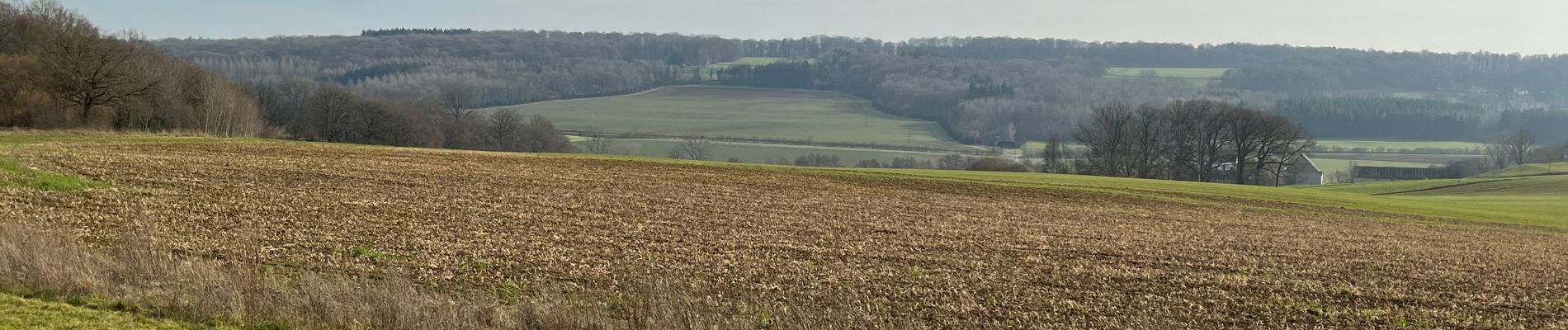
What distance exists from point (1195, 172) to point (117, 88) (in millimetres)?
79642

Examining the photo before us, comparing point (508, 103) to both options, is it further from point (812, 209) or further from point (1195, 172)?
point (812, 209)

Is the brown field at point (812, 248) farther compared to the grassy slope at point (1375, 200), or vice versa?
the grassy slope at point (1375, 200)

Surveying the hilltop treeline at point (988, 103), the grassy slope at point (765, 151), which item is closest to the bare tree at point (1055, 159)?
the grassy slope at point (765, 151)

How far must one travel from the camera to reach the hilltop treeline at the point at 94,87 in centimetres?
5641

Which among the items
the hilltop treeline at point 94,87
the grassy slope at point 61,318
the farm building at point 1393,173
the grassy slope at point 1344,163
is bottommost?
the farm building at point 1393,173

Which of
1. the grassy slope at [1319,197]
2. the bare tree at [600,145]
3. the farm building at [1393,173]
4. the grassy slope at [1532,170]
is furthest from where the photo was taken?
the farm building at [1393,173]

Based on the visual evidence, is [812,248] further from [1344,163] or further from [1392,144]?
[1392,144]

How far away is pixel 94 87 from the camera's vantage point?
195ft

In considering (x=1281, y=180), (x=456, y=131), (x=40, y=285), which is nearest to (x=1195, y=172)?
(x=1281, y=180)

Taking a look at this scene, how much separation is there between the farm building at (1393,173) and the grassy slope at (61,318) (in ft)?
437

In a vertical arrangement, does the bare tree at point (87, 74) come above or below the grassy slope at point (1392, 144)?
above

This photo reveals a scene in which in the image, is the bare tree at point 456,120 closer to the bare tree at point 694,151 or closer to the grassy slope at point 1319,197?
the bare tree at point 694,151

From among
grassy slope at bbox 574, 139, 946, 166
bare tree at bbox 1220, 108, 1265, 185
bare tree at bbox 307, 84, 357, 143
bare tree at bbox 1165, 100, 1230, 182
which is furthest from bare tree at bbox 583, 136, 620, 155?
bare tree at bbox 1220, 108, 1265, 185

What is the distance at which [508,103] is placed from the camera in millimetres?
161875
